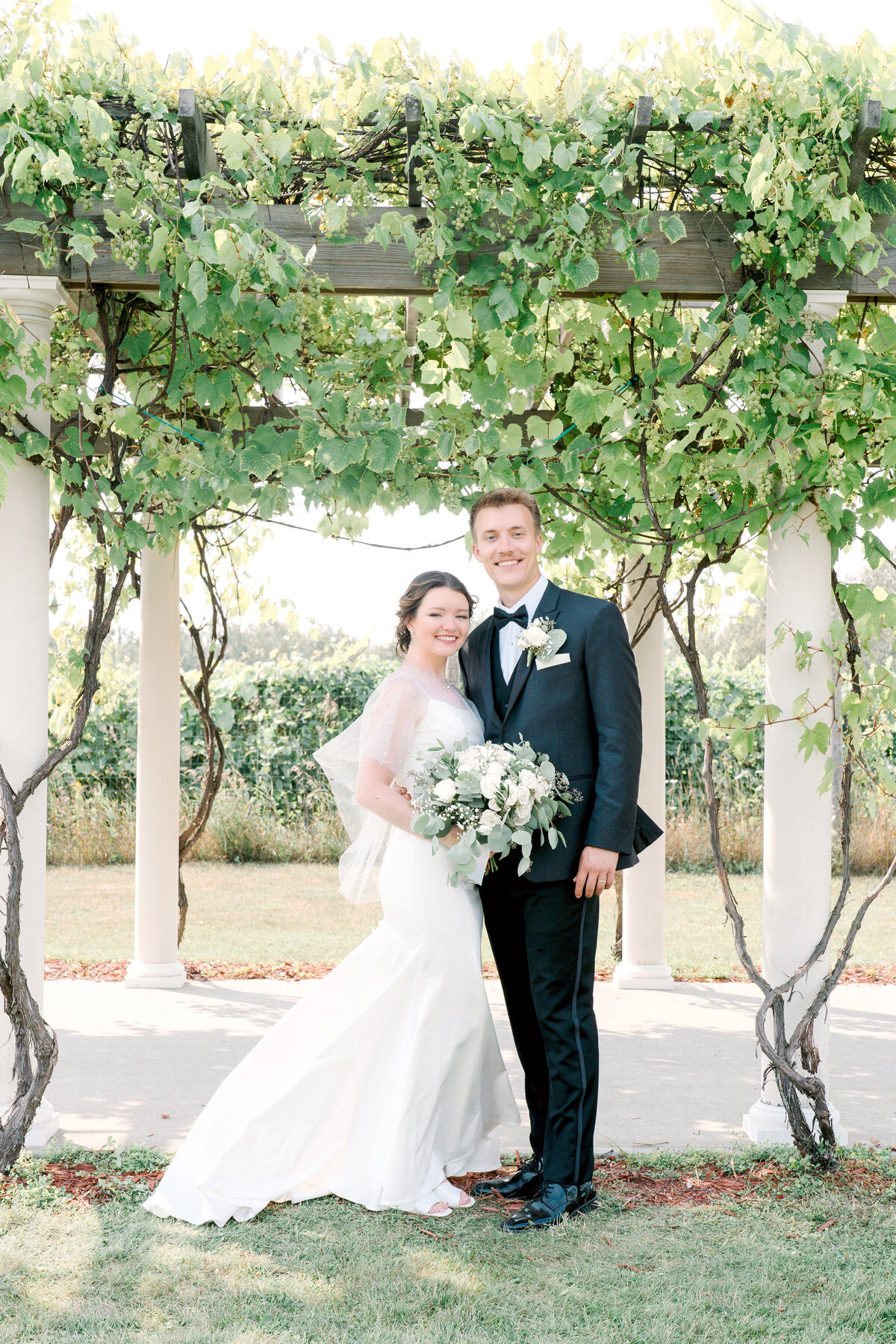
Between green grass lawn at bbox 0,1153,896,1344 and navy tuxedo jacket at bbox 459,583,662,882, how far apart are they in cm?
101

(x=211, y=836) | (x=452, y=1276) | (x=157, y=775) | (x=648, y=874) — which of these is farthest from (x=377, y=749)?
(x=211, y=836)

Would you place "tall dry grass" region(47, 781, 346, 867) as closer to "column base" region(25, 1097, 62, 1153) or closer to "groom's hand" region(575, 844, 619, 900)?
"column base" region(25, 1097, 62, 1153)

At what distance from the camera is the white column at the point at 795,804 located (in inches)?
148

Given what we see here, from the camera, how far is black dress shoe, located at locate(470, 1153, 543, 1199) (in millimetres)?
3311

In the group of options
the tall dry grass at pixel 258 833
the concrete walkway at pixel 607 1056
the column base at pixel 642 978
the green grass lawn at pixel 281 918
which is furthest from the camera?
the tall dry grass at pixel 258 833

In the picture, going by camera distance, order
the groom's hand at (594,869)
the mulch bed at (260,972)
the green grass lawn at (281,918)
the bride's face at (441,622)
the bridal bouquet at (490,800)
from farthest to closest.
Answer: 1. the green grass lawn at (281,918)
2. the mulch bed at (260,972)
3. the bride's face at (441,622)
4. the groom's hand at (594,869)
5. the bridal bouquet at (490,800)

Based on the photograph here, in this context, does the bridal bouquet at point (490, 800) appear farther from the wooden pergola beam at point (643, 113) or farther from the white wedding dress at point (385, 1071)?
the wooden pergola beam at point (643, 113)

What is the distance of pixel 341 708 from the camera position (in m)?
13.0

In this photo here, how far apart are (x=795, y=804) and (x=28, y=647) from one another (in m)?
2.66

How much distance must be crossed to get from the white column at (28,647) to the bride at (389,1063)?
855 millimetres

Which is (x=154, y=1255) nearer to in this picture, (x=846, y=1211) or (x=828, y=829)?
(x=846, y=1211)

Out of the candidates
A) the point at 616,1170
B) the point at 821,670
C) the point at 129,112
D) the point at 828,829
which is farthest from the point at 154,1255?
the point at 129,112

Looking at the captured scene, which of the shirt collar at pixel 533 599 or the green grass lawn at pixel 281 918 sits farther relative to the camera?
the green grass lawn at pixel 281 918

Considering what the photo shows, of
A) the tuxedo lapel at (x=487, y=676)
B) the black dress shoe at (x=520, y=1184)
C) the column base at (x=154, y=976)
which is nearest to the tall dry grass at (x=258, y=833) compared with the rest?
the column base at (x=154, y=976)
